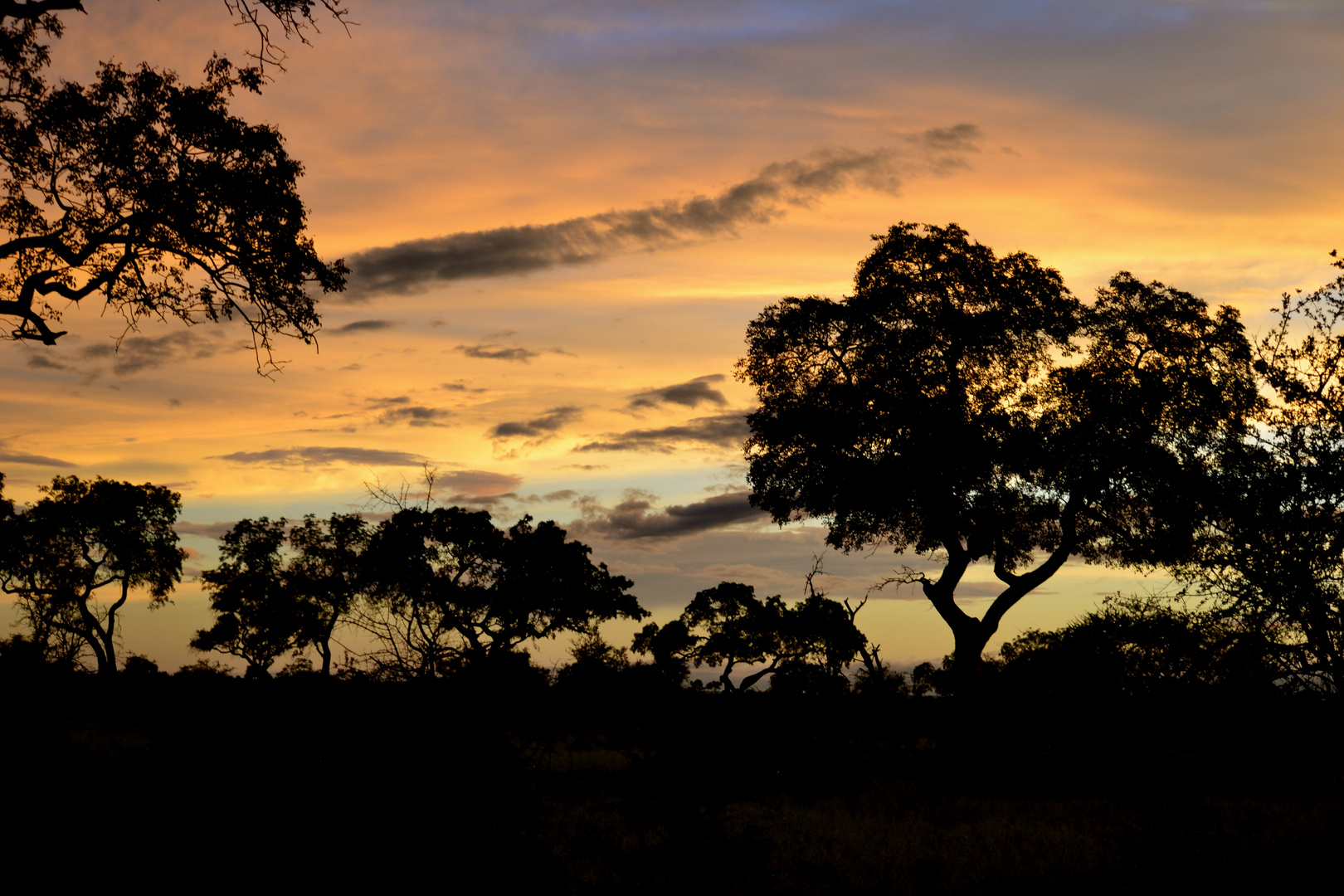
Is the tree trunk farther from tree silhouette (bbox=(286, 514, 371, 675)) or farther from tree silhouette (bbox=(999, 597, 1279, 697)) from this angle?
tree silhouette (bbox=(286, 514, 371, 675))

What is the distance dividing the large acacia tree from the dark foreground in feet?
20.8

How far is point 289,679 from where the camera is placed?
1279 cm

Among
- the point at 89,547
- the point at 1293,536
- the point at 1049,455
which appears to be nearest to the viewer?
the point at 1293,536

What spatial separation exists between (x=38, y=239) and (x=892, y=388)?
20535 mm

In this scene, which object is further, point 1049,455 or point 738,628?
point 738,628

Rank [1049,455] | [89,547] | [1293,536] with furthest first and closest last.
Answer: [89,547]
[1049,455]
[1293,536]

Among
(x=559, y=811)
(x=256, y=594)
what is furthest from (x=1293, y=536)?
(x=256, y=594)

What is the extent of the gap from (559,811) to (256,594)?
117 feet

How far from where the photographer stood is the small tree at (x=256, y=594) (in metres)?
48.1

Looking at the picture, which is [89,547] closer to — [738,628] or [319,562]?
[319,562]

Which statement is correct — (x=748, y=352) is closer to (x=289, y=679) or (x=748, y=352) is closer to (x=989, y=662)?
(x=989, y=662)

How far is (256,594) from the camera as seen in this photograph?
159ft

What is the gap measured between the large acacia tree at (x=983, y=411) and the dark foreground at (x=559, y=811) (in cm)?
633

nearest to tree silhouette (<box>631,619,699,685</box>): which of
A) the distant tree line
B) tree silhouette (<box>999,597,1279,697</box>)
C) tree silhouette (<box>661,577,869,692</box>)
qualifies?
tree silhouette (<box>661,577,869,692</box>)
